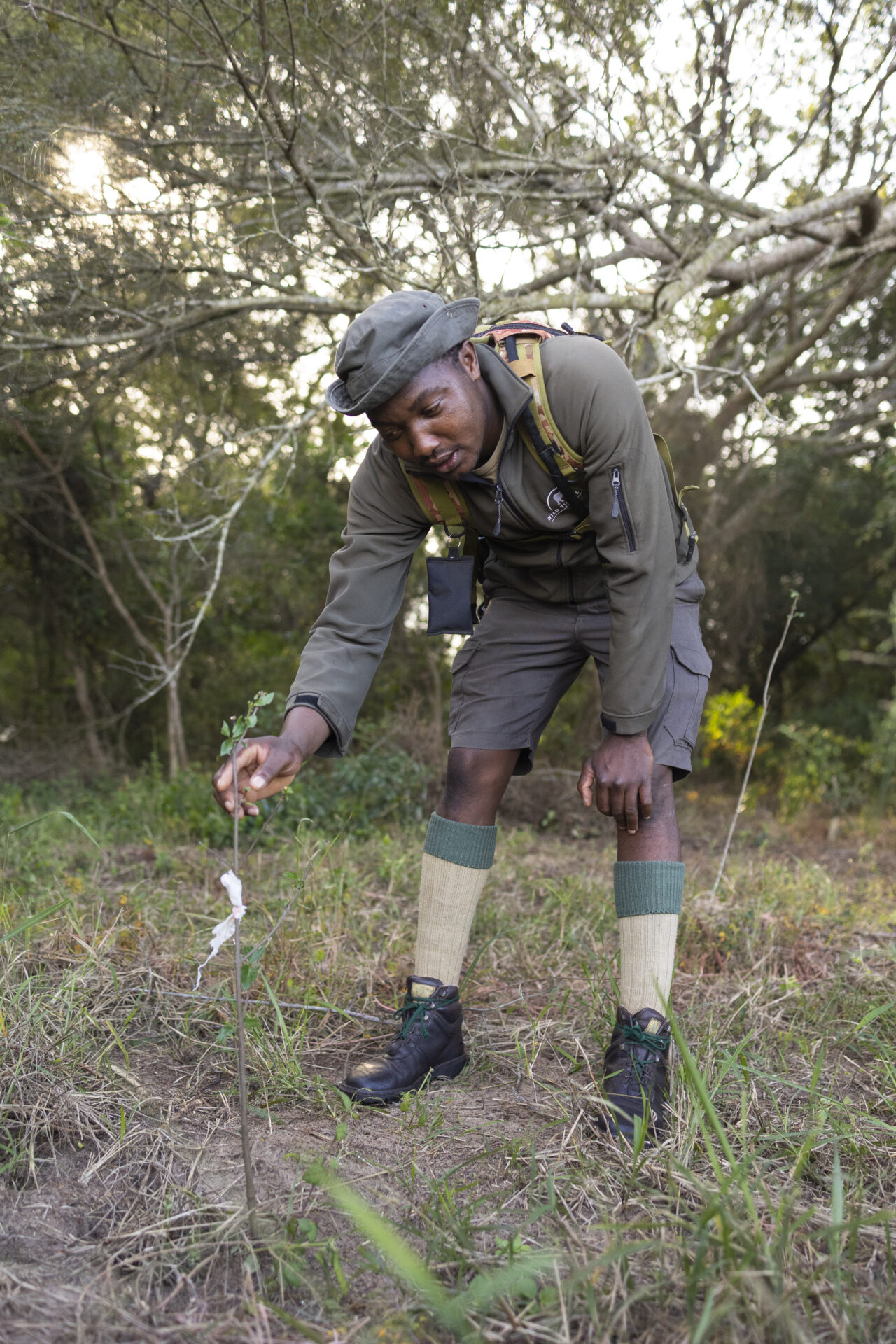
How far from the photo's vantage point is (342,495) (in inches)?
304

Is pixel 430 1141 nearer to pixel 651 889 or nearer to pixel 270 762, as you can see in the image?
pixel 651 889

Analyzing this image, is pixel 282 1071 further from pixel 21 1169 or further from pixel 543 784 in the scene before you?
pixel 543 784

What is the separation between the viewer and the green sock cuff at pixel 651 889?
2119 mm

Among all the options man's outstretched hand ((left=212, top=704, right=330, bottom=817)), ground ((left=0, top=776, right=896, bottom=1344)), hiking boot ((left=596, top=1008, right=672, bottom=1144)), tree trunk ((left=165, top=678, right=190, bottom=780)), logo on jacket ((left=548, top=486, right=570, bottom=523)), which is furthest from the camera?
tree trunk ((left=165, top=678, right=190, bottom=780))

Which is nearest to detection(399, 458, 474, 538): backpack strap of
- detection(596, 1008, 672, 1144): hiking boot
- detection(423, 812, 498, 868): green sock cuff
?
detection(423, 812, 498, 868): green sock cuff

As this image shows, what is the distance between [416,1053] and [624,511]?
1.32 m

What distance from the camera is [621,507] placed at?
205 centimetres

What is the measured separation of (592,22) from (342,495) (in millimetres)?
4379

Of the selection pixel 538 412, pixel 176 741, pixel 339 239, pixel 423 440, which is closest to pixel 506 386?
pixel 538 412

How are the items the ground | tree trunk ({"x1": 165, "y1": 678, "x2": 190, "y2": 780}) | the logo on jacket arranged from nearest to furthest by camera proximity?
the ground, the logo on jacket, tree trunk ({"x1": 165, "y1": 678, "x2": 190, "y2": 780})

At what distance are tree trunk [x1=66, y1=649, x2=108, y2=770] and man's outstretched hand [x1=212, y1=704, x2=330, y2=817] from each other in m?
6.99

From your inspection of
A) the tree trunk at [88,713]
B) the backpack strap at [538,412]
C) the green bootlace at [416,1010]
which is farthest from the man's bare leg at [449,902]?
the tree trunk at [88,713]

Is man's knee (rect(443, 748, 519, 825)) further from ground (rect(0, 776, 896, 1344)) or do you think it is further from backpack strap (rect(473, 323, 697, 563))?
backpack strap (rect(473, 323, 697, 563))

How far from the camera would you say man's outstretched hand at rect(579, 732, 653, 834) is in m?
2.07
